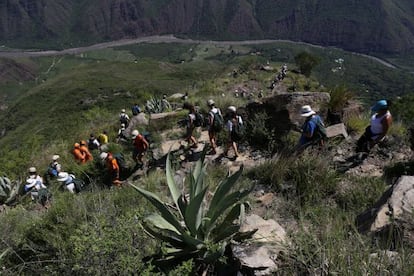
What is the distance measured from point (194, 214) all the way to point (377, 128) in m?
4.05

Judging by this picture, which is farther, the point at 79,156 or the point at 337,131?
the point at 79,156

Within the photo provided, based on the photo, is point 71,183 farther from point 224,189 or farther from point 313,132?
point 224,189

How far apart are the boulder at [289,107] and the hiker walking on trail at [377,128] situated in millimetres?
1530

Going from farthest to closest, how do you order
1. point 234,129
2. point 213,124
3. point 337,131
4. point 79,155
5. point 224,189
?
1. point 79,155
2. point 213,124
3. point 234,129
4. point 337,131
5. point 224,189

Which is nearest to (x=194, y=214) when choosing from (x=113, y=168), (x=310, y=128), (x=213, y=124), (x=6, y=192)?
(x=310, y=128)

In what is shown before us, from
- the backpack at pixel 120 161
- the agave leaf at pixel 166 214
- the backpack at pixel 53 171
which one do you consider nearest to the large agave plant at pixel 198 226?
the agave leaf at pixel 166 214

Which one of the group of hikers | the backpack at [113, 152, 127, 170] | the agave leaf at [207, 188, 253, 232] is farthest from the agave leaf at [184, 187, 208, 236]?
the backpack at [113, 152, 127, 170]

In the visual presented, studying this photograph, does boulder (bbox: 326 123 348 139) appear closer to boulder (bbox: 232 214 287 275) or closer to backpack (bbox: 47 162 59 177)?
boulder (bbox: 232 214 287 275)

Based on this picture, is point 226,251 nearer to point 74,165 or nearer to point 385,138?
point 385,138

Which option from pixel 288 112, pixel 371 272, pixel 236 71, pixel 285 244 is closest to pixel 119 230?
pixel 285 244

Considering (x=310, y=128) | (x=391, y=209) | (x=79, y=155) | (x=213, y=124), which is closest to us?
(x=391, y=209)

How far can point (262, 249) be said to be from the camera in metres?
2.89

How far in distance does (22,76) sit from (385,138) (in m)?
198

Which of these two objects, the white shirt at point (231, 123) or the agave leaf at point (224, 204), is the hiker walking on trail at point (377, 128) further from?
the agave leaf at point (224, 204)
